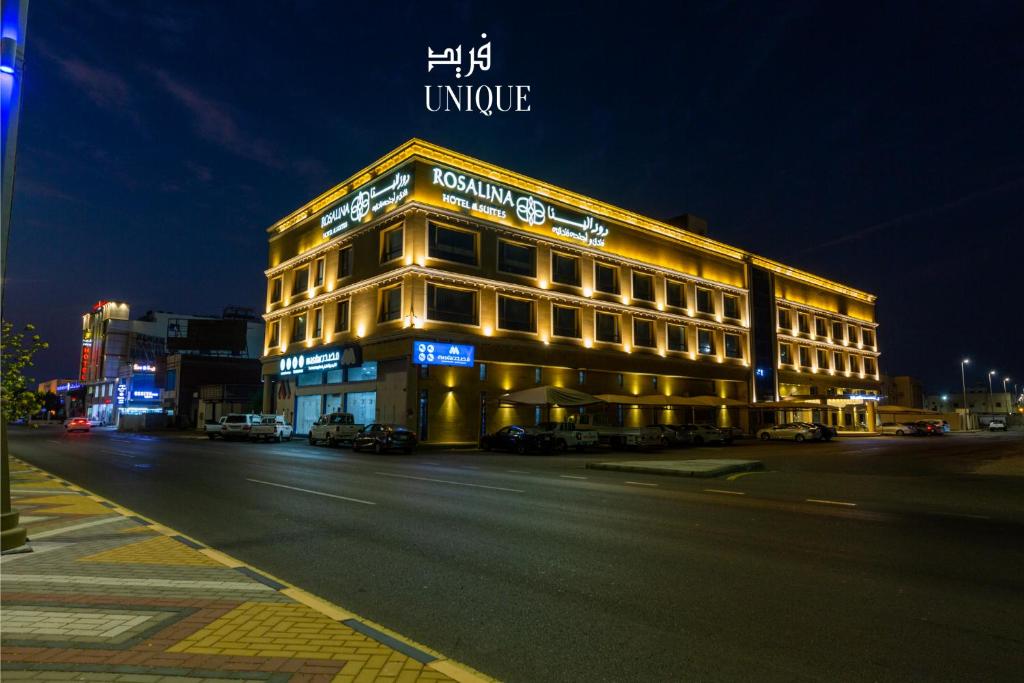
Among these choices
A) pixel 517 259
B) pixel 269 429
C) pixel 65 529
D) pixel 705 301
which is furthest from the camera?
pixel 705 301

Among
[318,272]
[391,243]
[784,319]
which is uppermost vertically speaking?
[391,243]

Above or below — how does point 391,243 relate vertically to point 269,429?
above

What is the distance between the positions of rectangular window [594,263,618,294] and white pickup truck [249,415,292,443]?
2480 cm

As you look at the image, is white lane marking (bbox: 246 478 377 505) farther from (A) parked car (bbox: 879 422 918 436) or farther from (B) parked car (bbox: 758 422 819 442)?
(A) parked car (bbox: 879 422 918 436)

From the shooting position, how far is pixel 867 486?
16.1 m

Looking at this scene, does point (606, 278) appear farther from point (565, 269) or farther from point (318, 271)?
point (318, 271)

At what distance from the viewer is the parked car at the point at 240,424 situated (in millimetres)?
41000

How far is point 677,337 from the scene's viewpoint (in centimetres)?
5416

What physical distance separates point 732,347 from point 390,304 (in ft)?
116

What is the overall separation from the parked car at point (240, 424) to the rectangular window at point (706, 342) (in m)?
37.3

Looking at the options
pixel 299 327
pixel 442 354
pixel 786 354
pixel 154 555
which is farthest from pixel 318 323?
pixel 786 354

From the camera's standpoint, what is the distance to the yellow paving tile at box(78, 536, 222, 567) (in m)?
7.01

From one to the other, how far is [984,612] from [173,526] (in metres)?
10.4

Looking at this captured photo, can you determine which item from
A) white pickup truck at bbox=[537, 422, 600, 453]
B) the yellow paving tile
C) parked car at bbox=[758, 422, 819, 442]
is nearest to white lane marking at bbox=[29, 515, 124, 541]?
the yellow paving tile
